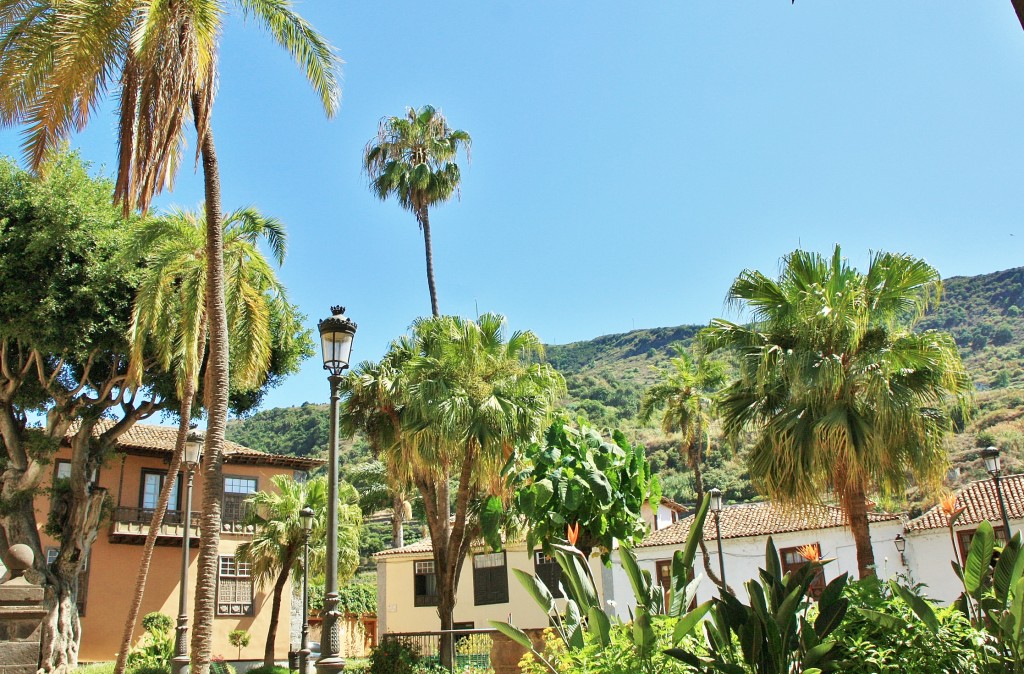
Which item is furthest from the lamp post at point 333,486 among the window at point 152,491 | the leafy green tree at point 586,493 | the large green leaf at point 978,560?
the window at point 152,491

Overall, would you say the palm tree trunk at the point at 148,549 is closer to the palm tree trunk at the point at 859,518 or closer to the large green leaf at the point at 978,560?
the palm tree trunk at the point at 859,518

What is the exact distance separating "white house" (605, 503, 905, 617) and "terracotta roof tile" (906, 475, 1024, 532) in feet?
3.01

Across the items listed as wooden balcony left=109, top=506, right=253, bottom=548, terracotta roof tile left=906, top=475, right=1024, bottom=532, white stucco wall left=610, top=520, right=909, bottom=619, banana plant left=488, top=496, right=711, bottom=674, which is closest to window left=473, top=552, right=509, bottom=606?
white stucco wall left=610, top=520, right=909, bottom=619

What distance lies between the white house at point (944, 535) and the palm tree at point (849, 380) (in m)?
15.1

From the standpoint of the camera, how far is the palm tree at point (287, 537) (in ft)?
83.8

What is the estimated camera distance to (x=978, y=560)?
21.7 feet

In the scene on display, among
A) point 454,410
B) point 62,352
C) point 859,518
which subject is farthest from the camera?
point 62,352

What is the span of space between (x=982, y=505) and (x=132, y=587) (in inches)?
1103

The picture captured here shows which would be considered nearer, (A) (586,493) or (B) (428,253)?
(A) (586,493)

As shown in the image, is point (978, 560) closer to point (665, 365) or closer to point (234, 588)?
point (234, 588)

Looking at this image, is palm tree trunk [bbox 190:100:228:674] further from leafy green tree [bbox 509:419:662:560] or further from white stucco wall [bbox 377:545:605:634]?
white stucco wall [bbox 377:545:605:634]

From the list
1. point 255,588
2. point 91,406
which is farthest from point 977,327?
point 91,406

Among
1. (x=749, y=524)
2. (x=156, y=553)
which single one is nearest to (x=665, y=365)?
(x=749, y=524)

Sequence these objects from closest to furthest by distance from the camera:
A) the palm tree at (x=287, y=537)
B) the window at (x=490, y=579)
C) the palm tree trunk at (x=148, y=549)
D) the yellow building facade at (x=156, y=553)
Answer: the palm tree trunk at (x=148, y=549) → the palm tree at (x=287, y=537) → the yellow building facade at (x=156, y=553) → the window at (x=490, y=579)
